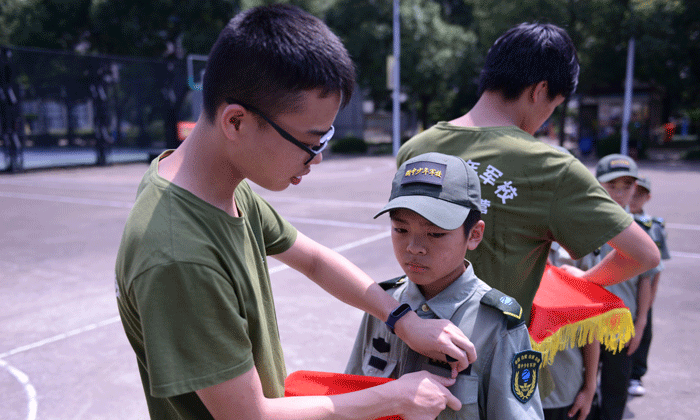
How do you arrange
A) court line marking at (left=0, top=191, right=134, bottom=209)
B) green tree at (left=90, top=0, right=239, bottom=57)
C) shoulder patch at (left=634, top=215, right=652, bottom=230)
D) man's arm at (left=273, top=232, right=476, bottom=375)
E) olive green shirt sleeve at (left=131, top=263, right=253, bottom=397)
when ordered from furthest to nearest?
green tree at (left=90, top=0, right=239, bottom=57) < court line marking at (left=0, top=191, right=134, bottom=209) < shoulder patch at (left=634, top=215, right=652, bottom=230) < man's arm at (left=273, top=232, right=476, bottom=375) < olive green shirt sleeve at (left=131, top=263, right=253, bottom=397)

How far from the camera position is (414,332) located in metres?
1.57

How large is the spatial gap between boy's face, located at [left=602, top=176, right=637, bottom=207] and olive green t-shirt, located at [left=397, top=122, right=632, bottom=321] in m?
1.81

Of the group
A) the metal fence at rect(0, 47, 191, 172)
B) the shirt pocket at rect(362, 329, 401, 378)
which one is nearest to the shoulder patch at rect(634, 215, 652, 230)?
the shirt pocket at rect(362, 329, 401, 378)

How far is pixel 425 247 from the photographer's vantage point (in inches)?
66.1

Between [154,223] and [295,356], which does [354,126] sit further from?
[154,223]

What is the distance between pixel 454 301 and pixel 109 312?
15.8ft

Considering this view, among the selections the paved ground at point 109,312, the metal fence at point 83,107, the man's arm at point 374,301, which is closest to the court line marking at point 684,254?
the paved ground at point 109,312

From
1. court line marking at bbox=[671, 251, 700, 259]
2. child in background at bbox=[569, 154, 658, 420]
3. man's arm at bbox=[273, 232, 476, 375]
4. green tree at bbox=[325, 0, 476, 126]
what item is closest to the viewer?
man's arm at bbox=[273, 232, 476, 375]

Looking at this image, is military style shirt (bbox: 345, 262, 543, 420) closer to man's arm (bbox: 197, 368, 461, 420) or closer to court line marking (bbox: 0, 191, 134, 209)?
man's arm (bbox: 197, 368, 461, 420)

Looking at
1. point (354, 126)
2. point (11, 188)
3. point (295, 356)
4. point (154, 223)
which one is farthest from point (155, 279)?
point (354, 126)

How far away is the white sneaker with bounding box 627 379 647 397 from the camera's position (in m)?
3.98

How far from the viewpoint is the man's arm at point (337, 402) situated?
1201 mm

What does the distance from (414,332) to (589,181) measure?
81 centimetres

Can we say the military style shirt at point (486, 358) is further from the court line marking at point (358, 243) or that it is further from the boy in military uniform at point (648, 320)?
the court line marking at point (358, 243)
